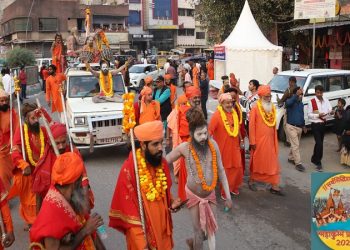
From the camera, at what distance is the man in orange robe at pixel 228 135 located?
6777 mm

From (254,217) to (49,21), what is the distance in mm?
52735

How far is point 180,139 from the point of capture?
24.6 ft

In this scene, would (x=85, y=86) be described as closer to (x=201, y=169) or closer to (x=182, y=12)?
(x=201, y=169)

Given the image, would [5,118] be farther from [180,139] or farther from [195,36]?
[195,36]

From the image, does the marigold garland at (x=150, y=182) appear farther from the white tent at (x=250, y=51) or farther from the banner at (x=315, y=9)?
the white tent at (x=250, y=51)

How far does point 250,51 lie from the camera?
18.3 meters

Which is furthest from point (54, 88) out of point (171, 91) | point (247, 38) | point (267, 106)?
point (247, 38)

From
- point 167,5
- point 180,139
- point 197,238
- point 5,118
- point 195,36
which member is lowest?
point 197,238

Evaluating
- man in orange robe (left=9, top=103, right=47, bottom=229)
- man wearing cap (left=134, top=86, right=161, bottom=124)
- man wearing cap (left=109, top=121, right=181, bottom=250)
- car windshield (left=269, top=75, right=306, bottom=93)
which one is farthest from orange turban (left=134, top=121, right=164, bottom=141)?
car windshield (left=269, top=75, right=306, bottom=93)

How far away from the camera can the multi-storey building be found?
53.1 metres

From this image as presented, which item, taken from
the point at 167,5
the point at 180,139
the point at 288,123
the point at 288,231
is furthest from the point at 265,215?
the point at 167,5

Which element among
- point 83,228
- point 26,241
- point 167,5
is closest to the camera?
point 83,228

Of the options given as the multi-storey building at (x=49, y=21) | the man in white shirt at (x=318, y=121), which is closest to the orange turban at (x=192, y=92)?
the man in white shirt at (x=318, y=121)

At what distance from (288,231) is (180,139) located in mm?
2455
